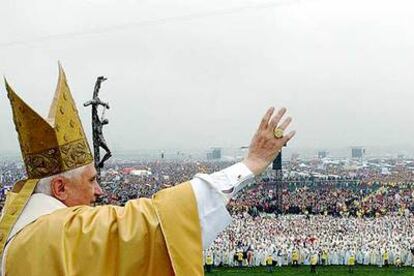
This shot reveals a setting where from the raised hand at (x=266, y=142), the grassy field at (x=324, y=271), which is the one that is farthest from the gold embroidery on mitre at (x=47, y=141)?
the grassy field at (x=324, y=271)

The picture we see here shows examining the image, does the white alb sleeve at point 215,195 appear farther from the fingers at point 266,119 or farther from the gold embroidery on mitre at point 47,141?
the gold embroidery on mitre at point 47,141

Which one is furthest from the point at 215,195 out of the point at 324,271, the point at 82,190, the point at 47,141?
the point at 324,271

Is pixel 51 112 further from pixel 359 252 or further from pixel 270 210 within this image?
pixel 270 210

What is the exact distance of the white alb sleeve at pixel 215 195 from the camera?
1.75 metres

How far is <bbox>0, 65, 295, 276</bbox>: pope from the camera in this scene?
169cm

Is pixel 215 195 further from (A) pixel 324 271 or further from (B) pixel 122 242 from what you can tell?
(A) pixel 324 271

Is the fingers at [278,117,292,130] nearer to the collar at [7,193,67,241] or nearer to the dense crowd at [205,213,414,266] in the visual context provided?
the collar at [7,193,67,241]

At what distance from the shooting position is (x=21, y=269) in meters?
1.76

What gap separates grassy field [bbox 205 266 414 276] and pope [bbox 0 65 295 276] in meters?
13.2

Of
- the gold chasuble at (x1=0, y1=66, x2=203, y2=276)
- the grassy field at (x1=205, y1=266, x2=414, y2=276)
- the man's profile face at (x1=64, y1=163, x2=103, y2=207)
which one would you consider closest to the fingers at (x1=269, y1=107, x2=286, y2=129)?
the gold chasuble at (x1=0, y1=66, x2=203, y2=276)

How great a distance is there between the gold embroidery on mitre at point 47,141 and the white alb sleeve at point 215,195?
460mm

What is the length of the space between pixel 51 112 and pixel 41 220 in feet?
1.35

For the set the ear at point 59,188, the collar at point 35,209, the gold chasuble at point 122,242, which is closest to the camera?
the gold chasuble at point 122,242

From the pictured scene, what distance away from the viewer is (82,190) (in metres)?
2.00
